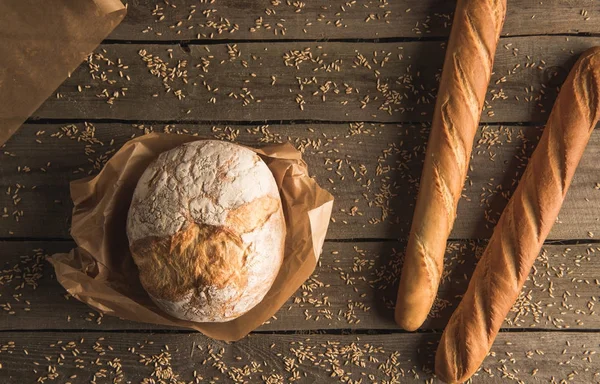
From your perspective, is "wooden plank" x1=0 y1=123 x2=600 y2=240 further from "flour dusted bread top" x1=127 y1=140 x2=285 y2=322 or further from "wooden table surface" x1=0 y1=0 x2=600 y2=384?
"flour dusted bread top" x1=127 y1=140 x2=285 y2=322

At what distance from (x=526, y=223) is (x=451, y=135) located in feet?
1.07

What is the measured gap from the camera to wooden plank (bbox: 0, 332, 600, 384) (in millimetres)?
1493

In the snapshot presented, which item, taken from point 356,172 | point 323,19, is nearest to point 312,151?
point 356,172

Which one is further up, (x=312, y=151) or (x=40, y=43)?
(x=40, y=43)

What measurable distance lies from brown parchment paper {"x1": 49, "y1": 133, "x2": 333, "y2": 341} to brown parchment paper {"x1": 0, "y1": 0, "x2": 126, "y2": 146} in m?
0.34

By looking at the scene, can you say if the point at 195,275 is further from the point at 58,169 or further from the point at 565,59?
the point at 565,59

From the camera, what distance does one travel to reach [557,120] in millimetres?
1423

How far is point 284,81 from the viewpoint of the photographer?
1504 millimetres

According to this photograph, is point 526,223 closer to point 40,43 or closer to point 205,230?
point 205,230

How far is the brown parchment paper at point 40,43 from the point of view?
1422mm

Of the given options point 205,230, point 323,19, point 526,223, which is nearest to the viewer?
point 205,230

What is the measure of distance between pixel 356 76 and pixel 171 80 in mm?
568

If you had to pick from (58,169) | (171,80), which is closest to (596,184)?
(171,80)

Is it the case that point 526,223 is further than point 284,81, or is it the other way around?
point 284,81
